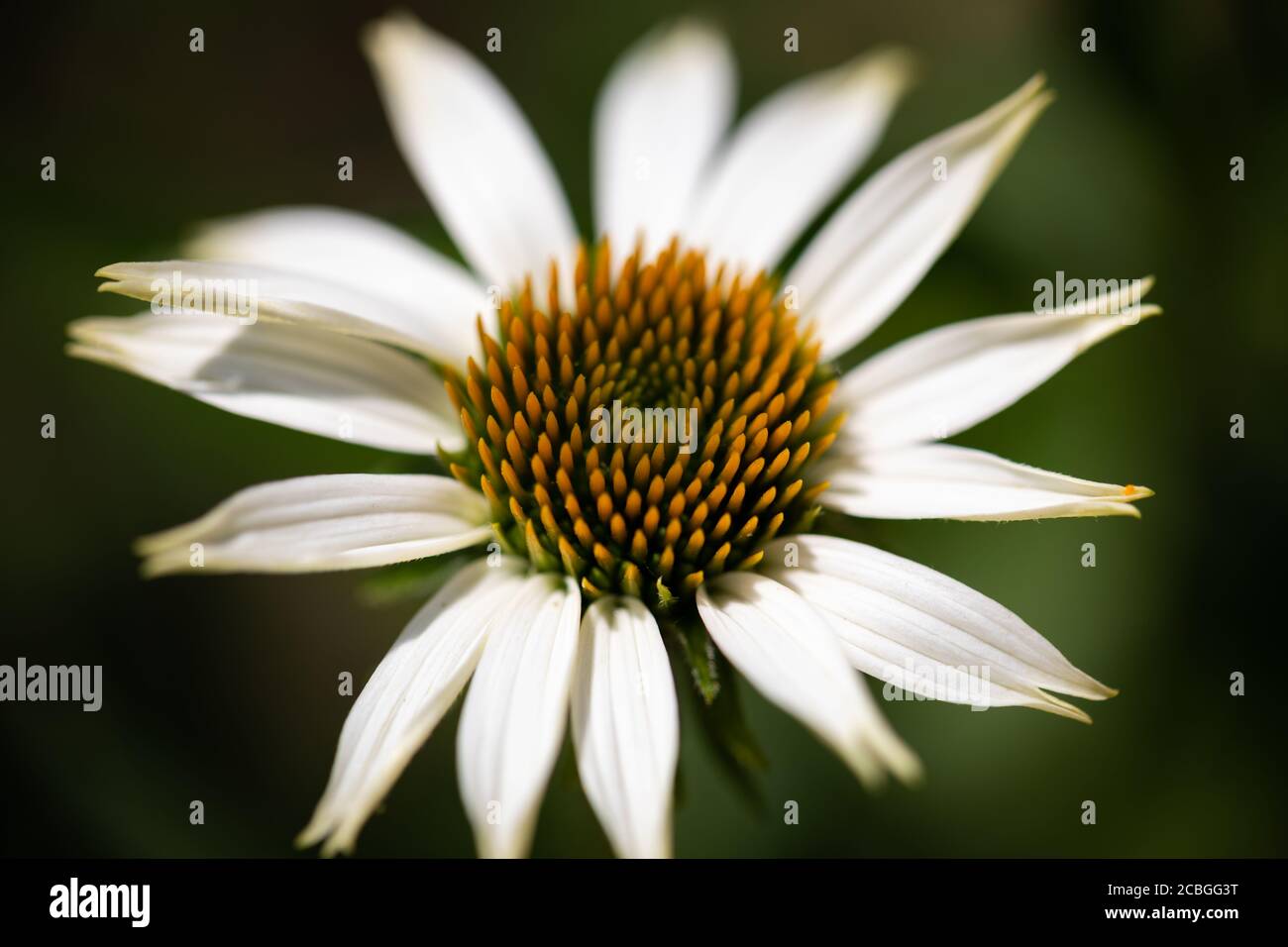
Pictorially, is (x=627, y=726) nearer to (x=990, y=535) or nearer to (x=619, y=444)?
(x=619, y=444)

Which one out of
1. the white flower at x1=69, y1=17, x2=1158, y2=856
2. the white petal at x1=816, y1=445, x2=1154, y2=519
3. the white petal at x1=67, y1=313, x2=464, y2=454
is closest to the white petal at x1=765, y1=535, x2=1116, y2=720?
the white flower at x1=69, y1=17, x2=1158, y2=856

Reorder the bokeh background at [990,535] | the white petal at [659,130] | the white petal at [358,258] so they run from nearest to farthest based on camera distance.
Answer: the white petal at [358,258] → the white petal at [659,130] → the bokeh background at [990,535]

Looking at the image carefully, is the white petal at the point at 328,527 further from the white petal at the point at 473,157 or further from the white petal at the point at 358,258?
the white petal at the point at 473,157

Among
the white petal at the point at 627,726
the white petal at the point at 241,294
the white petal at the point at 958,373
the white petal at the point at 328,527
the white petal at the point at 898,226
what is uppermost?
the white petal at the point at 898,226

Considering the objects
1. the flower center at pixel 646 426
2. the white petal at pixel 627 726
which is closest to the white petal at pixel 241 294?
the flower center at pixel 646 426

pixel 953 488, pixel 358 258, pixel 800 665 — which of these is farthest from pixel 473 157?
pixel 800 665

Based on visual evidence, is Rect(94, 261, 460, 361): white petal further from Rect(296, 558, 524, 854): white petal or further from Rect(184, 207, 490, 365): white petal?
Rect(296, 558, 524, 854): white petal
